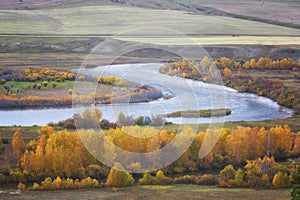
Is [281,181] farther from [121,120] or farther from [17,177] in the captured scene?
[17,177]

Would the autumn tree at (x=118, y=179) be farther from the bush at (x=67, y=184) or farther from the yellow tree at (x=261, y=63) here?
the yellow tree at (x=261, y=63)

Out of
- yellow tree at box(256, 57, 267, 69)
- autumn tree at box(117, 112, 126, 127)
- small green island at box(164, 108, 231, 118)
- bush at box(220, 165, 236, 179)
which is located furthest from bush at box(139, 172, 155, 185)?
yellow tree at box(256, 57, 267, 69)

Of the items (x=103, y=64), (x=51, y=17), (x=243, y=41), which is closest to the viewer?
(x=103, y=64)

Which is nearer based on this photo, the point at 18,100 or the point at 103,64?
the point at 18,100

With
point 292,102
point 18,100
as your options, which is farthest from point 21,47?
point 292,102

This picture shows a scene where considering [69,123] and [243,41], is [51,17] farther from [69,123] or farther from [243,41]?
[69,123]

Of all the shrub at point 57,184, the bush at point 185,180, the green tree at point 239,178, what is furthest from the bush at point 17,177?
the green tree at point 239,178

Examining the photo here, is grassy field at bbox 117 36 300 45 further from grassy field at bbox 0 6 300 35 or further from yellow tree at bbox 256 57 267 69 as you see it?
yellow tree at bbox 256 57 267 69
